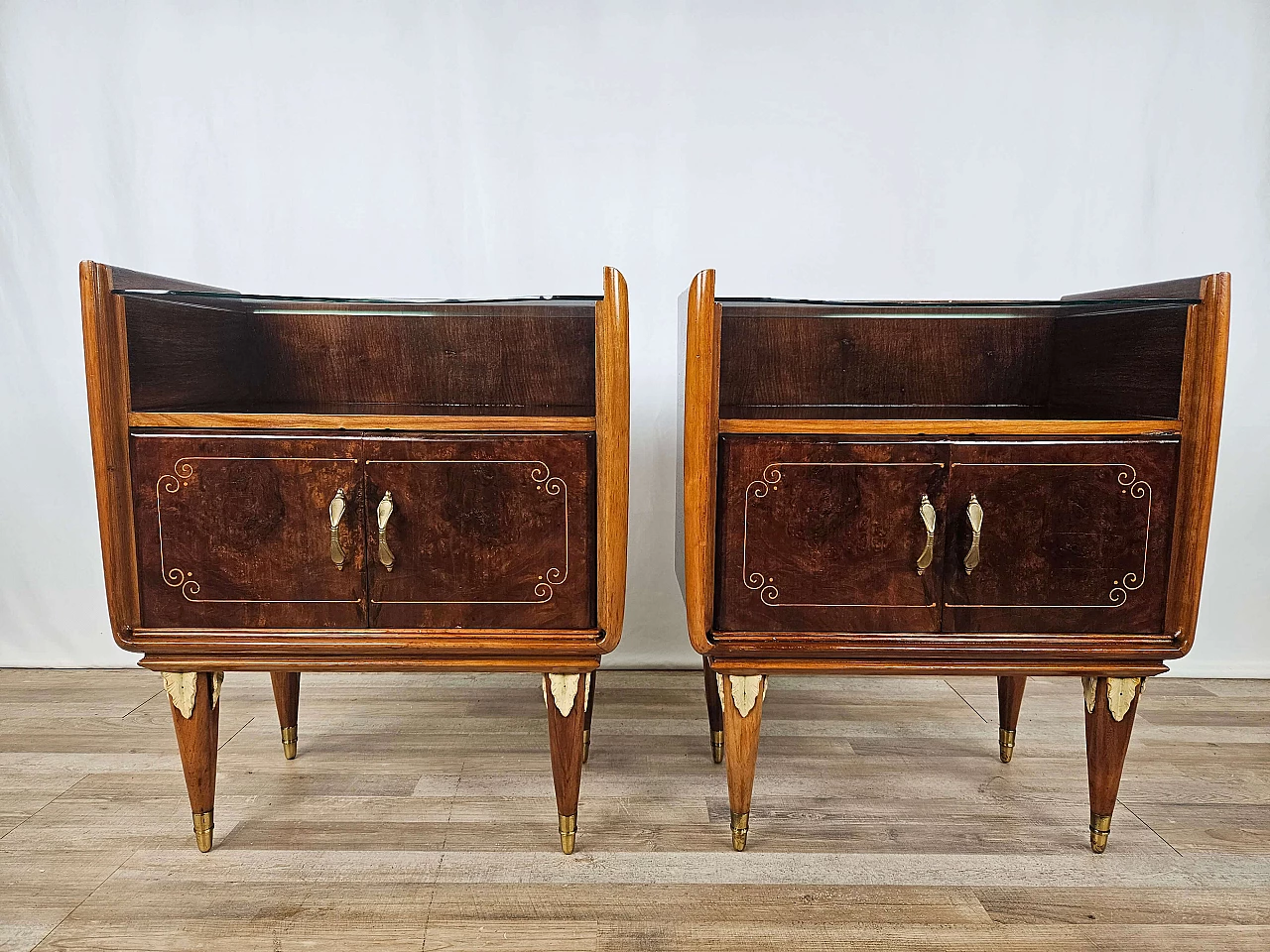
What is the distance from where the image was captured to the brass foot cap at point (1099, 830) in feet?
4.46

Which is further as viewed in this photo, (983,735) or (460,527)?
(983,735)

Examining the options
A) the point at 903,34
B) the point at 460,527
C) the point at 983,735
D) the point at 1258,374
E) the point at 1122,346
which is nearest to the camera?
the point at 460,527

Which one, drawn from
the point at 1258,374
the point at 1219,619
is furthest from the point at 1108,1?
the point at 1219,619

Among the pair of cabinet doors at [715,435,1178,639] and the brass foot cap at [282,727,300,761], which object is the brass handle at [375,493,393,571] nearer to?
the pair of cabinet doors at [715,435,1178,639]

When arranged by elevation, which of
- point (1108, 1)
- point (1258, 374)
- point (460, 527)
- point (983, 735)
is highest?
point (1108, 1)

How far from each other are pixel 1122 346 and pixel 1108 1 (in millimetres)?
1248

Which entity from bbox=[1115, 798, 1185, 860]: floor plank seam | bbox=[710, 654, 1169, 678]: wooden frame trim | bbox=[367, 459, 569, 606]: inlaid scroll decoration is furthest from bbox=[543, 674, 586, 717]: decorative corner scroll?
bbox=[1115, 798, 1185, 860]: floor plank seam

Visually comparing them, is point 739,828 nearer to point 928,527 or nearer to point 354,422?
point 928,527

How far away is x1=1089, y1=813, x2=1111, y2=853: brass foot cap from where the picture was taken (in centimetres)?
136

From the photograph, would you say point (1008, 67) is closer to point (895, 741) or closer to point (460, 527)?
point (895, 741)

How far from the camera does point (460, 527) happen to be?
4.13 ft

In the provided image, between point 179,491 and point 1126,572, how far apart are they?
4.94 ft

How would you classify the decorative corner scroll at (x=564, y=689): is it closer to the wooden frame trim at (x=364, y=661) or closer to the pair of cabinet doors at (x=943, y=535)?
the wooden frame trim at (x=364, y=661)

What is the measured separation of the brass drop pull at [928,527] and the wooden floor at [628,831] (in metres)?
0.53
